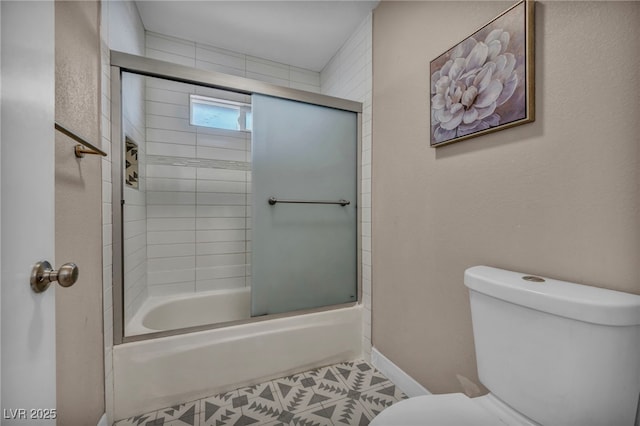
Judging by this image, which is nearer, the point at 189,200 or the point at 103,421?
the point at 103,421

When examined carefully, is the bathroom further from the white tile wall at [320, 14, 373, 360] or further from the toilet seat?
the toilet seat

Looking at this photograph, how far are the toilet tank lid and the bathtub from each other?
1.03 metres

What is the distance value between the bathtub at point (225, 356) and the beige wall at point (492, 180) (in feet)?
0.87

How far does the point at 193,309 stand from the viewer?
206cm

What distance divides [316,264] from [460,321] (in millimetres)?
854

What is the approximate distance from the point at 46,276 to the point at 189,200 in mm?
1734

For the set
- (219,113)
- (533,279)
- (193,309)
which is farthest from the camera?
(219,113)

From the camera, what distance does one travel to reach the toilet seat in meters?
0.75

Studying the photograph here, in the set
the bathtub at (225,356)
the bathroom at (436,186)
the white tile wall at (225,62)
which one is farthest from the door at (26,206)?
the white tile wall at (225,62)

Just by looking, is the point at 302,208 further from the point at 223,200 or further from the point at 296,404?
the point at 296,404

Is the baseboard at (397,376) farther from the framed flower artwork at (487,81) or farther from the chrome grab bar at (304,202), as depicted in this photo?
the framed flower artwork at (487,81)

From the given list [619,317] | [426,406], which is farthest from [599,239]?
[426,406]

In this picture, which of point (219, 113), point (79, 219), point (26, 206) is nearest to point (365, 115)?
point (219, 113)

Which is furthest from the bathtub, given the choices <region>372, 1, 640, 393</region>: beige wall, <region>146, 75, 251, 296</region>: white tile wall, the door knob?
the door knob
